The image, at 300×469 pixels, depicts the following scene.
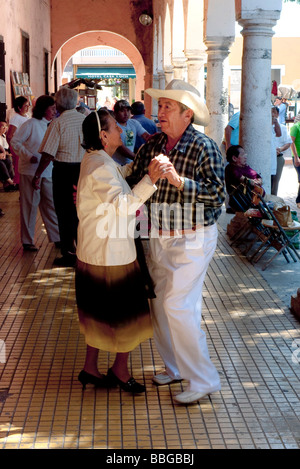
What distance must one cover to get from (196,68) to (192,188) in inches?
398

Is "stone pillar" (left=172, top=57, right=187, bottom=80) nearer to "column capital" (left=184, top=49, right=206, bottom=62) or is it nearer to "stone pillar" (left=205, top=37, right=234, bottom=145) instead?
"column capital" (left=184, top=49, right=206, bottom=62)

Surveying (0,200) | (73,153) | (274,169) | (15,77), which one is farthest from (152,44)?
(73,153)

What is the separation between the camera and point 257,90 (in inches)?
366

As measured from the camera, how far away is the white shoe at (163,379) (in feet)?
15.9

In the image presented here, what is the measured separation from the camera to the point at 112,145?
4480 mm

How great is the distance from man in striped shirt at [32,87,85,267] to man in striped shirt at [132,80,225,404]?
3474mm

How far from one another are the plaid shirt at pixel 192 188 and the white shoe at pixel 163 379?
3.33 feet

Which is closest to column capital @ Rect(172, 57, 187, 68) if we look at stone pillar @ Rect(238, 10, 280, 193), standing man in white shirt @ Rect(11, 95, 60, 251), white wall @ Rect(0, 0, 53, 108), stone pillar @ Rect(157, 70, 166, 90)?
white wall @ Rect(0, 0, 53, 108)

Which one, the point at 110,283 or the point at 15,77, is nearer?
the point at 110,283

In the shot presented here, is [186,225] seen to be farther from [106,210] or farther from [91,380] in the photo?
[91,380]

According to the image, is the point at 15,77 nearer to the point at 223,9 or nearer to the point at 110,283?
the point at 223,9

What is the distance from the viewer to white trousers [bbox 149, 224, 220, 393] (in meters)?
4.45

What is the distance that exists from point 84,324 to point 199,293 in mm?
733

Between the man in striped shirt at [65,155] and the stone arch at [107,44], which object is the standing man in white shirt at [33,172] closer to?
the man in striped shirt at [65,155]
